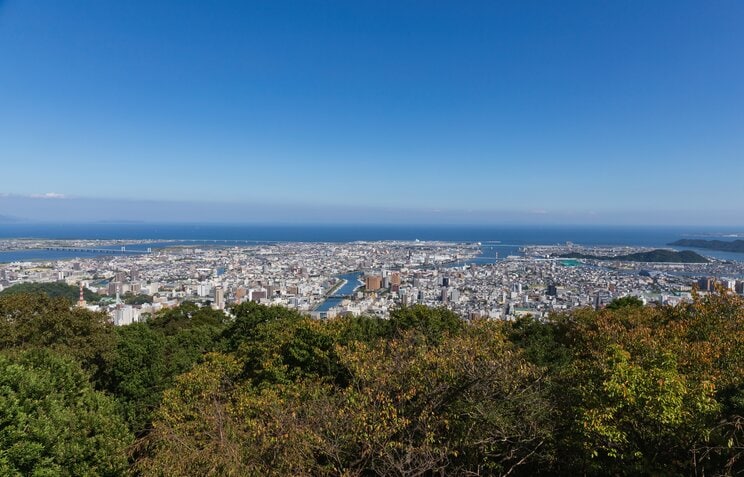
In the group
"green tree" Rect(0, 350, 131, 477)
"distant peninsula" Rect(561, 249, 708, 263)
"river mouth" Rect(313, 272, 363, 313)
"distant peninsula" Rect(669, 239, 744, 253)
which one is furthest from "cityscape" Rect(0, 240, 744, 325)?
"distant peninsula" Rect(669, 239, 744, 253)

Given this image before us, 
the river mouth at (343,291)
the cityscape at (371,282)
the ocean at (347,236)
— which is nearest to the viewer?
the cityscape at (371,282)

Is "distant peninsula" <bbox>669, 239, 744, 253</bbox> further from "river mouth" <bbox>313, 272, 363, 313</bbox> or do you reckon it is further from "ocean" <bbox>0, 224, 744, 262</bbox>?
"river mouth" <bbox>313, 272, 363, 313</bbox>

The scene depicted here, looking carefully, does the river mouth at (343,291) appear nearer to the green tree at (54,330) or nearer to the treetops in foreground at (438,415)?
the green tree at (54,330)

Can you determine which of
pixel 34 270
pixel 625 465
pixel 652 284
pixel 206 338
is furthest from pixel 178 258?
pixel 625 465

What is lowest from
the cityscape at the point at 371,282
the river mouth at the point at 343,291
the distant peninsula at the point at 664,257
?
the river mouth at the point at 343,291

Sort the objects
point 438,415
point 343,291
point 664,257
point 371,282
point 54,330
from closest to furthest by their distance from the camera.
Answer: point 438,415, point 54,330, point 343,291, point 371,282, point 664,257

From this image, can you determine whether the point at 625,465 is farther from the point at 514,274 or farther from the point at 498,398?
the point at 514,274

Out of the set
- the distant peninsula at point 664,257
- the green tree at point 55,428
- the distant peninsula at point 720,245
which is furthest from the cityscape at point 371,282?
the distant peninsula at point 720,245

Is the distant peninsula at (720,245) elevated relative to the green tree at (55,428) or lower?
elevated

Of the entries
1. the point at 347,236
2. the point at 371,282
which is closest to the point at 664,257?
the point at 371,282

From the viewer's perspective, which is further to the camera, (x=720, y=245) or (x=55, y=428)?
(x=720, y=245)

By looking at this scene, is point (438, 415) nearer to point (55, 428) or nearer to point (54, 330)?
point (55, 428)

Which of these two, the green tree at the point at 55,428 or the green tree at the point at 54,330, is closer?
the green tree at the point at 55,428
